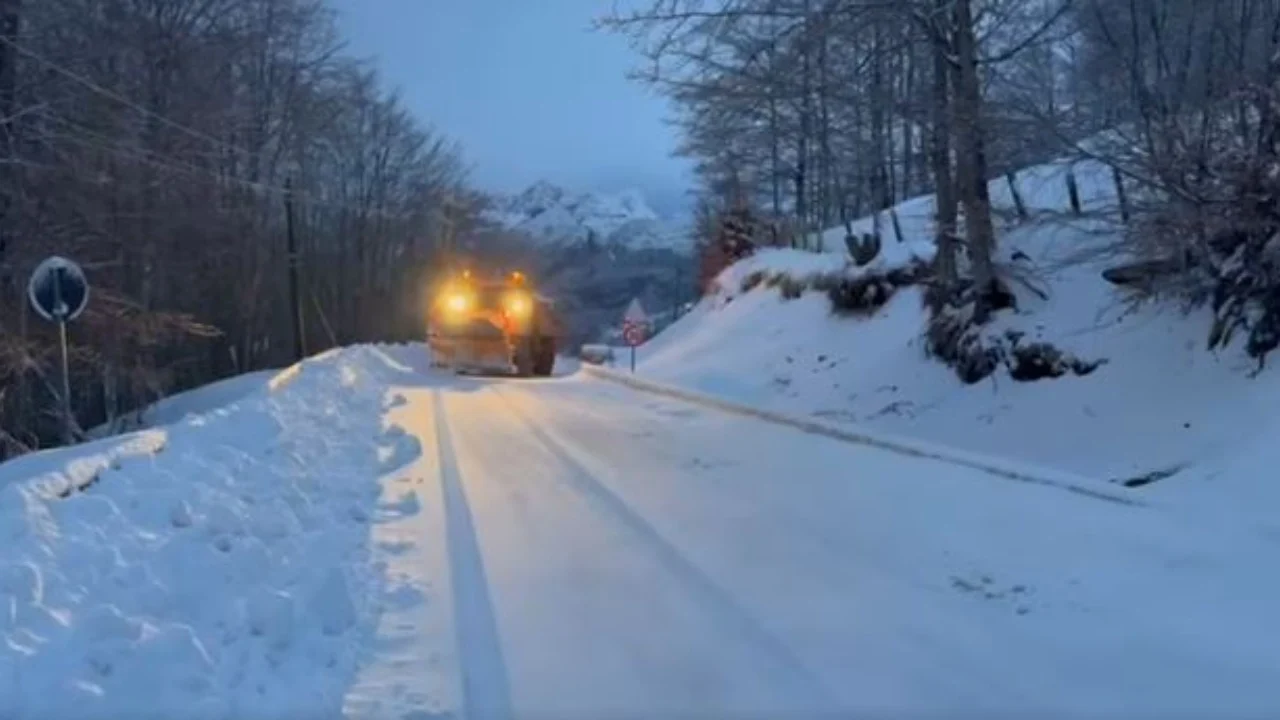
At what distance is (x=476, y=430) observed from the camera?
53.6 feet

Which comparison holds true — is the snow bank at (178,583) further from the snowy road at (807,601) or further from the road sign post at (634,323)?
the road sign post at (634,323)

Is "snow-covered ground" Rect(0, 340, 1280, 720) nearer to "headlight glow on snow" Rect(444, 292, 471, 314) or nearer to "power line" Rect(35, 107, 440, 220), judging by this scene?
"power line" Rect(35, 107, 440, 220)

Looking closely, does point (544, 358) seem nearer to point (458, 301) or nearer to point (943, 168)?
point (458, 301)

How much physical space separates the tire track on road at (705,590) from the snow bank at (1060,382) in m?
3.86

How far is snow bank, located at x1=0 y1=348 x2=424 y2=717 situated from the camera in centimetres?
471

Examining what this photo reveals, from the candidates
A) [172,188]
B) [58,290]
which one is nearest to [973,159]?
[58,290]

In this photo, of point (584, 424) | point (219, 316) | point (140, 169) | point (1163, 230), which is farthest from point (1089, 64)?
point (219, 316)

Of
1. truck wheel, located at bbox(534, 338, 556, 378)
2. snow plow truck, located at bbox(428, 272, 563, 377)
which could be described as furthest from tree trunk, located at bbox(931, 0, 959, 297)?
truck wheel, located at bbox(534, 338, 556, 378)

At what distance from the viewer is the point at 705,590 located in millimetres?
6723

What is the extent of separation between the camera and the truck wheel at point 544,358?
120 feet

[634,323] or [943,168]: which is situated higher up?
[943,168]

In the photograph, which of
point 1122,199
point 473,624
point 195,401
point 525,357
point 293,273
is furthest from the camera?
point 293,273

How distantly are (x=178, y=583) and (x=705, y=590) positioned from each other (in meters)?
2.85

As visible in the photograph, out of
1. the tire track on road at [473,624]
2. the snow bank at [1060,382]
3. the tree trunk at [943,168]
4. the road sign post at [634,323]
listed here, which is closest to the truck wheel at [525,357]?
the road sign post at [634,323]
